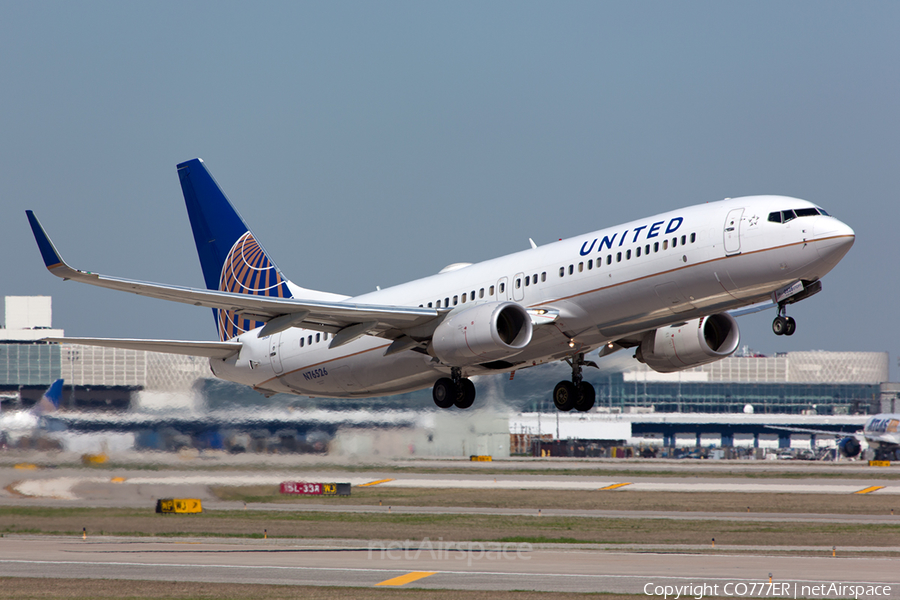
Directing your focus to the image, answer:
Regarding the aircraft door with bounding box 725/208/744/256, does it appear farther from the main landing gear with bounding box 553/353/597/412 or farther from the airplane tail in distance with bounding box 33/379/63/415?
the airplane tail in distance with bounding box 33/379/63/415

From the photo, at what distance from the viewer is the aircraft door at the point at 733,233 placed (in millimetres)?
28203

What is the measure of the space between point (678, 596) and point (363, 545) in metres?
16.8

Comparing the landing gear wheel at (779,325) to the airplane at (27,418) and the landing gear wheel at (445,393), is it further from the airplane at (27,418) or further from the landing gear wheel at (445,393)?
the airplane at (27,418)

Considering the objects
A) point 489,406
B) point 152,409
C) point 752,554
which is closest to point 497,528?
point 489,406

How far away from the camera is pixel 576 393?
36.1 meters

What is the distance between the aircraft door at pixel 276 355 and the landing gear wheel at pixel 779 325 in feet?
58.3

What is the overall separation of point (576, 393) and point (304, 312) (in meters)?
10.2

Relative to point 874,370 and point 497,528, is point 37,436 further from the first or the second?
point 874,370

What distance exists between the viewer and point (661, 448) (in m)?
124

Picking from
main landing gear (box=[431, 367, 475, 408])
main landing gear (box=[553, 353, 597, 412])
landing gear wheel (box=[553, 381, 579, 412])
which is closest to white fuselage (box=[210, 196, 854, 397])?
main landing gear (box=[431, 367, 475, 408])

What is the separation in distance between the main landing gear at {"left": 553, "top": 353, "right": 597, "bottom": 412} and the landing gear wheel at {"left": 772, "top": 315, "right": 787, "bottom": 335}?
27.3 ft

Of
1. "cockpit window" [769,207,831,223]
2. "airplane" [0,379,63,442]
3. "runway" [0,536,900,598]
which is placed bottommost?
"runway" [0,536,900,598]

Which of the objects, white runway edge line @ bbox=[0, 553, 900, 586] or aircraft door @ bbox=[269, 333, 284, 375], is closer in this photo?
white runway edge line @ bbox=[0, 553, 900, 586]

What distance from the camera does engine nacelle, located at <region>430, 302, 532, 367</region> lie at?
30562 mm
